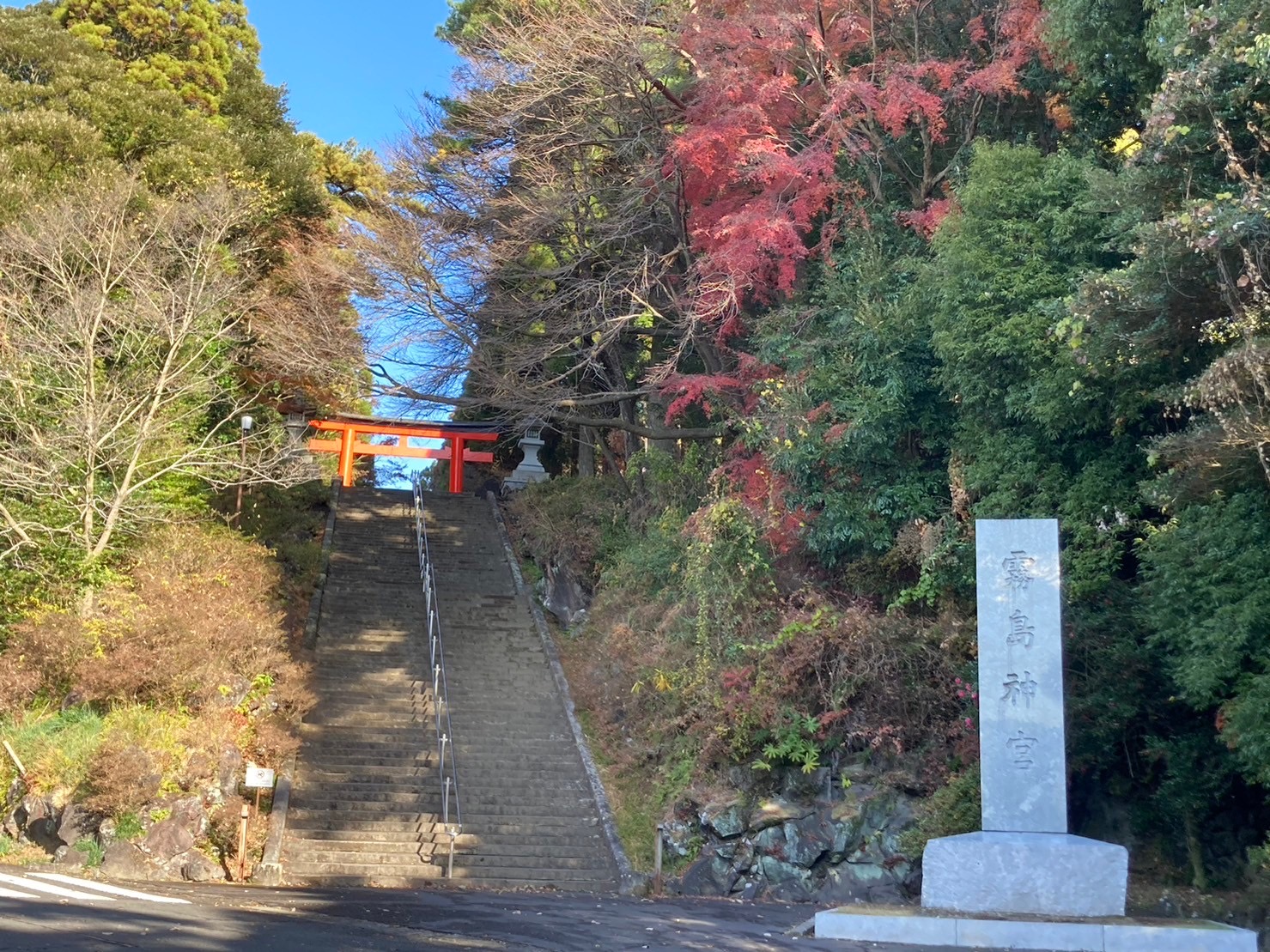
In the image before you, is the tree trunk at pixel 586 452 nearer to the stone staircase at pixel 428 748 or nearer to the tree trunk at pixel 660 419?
the stone staircase at pixel 428 748

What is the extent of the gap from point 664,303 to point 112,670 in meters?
9.54

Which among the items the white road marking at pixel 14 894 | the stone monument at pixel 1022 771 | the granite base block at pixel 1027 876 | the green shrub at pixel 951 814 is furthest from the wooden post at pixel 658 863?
the white road marking at pixel 14 894

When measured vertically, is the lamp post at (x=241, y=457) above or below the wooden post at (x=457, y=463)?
below

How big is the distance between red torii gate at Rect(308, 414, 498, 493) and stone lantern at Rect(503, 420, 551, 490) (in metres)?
1.08

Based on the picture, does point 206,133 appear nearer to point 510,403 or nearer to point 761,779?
point 510,403

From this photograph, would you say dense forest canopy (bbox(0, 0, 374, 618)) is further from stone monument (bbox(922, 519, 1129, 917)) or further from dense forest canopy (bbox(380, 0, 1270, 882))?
stone monument (bbox(922, 519, 1129, 917))

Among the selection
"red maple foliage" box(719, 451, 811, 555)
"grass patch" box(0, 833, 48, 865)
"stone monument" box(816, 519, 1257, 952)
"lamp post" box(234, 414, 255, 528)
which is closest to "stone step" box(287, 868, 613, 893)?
"grass patch" box(0, 833, 48, 865)

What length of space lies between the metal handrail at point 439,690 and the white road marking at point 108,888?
339cm

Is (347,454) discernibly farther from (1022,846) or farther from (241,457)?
(1022,846)

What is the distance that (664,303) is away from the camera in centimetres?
1795

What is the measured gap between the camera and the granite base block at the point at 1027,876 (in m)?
→ 8.58

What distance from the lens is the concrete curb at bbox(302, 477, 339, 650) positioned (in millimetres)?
17200

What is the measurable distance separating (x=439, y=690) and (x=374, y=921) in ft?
23.1

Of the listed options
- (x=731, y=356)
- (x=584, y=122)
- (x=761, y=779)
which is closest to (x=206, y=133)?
(x=584, y=122)
